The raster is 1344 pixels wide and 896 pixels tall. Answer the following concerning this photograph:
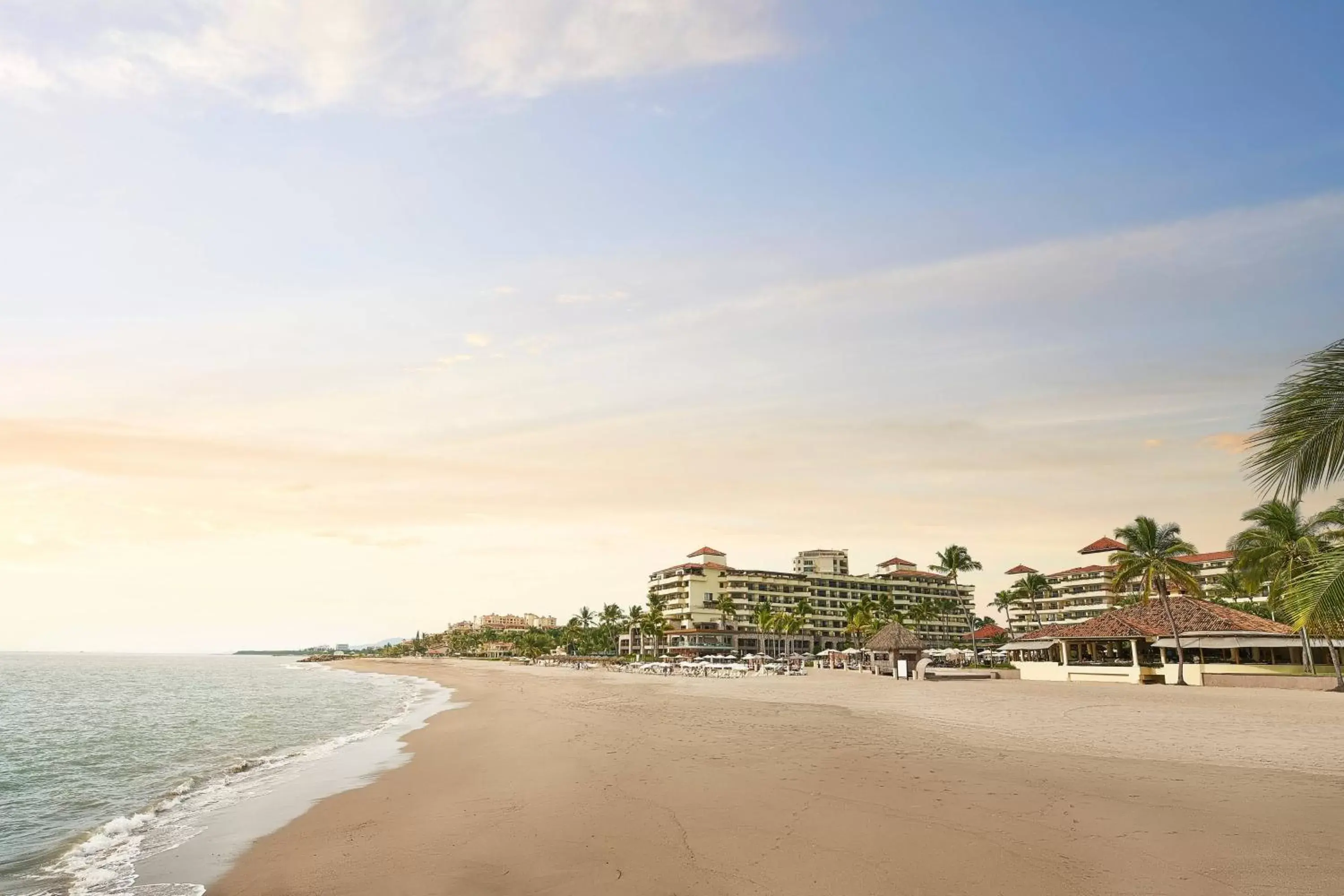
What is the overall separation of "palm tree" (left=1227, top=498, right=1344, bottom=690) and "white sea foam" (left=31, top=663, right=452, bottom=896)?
47.7m

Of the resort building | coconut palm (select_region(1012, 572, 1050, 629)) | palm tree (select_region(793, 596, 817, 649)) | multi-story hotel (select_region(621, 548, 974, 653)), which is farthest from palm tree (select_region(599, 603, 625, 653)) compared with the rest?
the resort building

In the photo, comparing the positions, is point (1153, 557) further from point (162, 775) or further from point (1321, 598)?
point (162, 775)

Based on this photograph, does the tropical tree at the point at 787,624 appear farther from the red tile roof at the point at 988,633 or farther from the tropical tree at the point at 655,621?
the red tile roof at the point at 988,633

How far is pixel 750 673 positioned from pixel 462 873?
2545 inches

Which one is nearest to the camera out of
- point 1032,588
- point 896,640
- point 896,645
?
point 896,645

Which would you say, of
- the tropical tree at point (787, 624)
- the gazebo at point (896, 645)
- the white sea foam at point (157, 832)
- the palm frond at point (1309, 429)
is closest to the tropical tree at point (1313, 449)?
the palm frond at point (1309, 429)

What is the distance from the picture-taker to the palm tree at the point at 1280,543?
43062 mm

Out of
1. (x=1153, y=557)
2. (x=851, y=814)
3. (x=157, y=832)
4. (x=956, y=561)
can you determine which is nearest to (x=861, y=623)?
(x=956, y=561)

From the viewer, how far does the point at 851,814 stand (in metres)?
11.1

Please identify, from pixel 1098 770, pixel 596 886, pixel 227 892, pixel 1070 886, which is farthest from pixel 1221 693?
pixel 227 892

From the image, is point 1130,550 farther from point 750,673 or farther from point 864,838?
point 864,838

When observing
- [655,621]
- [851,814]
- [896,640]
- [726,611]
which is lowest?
[851,814]

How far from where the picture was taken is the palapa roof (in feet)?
182

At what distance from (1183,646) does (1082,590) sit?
107986 millimetres
